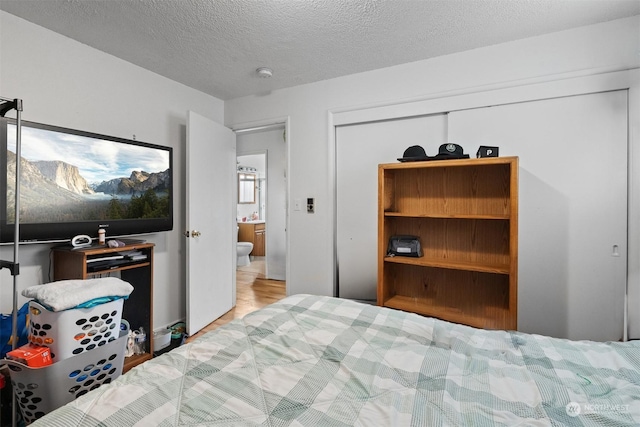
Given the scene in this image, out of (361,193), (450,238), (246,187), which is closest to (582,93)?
(450,238)

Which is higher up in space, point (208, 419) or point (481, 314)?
point (208, 419)

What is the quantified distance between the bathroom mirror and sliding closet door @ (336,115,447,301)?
469 centimetres

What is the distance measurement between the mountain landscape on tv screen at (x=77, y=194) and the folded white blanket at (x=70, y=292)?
571 mm

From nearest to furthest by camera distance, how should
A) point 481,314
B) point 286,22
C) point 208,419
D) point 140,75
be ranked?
point 208,419 → point 286,22 → point 481,314 → point 140,75

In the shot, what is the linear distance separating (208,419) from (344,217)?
224 centimetres

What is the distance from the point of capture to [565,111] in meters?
2.06

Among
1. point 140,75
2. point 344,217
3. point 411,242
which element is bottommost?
point 411,242

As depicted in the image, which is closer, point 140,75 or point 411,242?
point 411,242

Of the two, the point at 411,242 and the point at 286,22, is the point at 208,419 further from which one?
the point at 286,22

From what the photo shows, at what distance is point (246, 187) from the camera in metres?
7.32

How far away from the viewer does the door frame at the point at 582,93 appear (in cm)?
190

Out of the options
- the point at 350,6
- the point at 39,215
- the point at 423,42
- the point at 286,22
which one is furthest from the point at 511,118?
the point at 39,215

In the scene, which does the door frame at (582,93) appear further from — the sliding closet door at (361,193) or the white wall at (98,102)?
the white wall at (98,102)

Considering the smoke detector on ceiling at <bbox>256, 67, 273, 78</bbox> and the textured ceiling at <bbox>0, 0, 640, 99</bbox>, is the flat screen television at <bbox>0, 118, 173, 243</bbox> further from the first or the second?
the smoke detector on ceiling at <bbox>256, 67, 273, 78</bbox>
